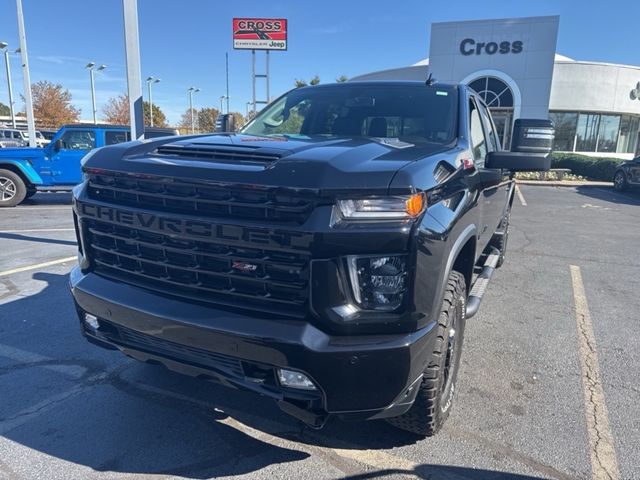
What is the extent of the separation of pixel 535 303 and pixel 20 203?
39.5ft

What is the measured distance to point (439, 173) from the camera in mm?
2348

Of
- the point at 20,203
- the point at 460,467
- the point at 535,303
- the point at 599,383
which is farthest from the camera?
the point at 20,203

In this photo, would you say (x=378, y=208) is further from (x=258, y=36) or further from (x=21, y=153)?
(x=258, y=36)

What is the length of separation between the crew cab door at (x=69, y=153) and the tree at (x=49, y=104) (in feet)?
163

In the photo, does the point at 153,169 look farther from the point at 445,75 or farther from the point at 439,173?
the point at 445,75

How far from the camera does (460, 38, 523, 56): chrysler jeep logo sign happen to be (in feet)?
76.9

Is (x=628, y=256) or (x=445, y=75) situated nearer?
(x=628, y=256)

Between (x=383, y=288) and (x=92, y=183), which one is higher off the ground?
(x=92, y=183)

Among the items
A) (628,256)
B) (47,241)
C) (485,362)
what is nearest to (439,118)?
(485,362)

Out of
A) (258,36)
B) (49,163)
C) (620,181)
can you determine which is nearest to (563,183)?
(620,181)

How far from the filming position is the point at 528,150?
3486 mm

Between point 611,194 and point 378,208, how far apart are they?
19.1m

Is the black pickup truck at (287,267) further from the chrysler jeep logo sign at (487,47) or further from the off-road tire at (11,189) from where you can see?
the chrysler jeep logo sign at (487,47)

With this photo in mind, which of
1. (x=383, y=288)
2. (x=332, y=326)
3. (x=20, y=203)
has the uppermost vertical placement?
(x=383, y=288)
